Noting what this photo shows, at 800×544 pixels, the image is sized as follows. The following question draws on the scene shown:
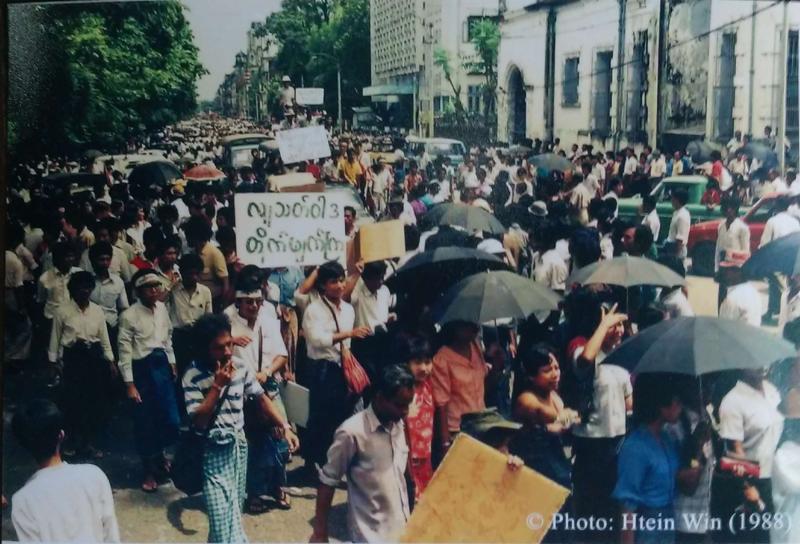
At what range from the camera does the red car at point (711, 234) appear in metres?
5.45

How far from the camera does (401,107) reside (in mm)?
6035

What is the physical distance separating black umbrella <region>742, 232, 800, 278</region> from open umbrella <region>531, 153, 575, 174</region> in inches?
47.0

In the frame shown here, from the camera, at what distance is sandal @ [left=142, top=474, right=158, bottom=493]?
5.61 m

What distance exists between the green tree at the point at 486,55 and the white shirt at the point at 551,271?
38.4 inches

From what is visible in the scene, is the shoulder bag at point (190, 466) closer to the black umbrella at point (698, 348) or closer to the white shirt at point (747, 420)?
the black umbrella at point (698, 348)

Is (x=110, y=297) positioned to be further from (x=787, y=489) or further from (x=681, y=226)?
(x=787, y=489)

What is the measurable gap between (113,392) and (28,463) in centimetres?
63

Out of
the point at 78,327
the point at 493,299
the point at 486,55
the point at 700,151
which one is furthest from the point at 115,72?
the point at 700,151

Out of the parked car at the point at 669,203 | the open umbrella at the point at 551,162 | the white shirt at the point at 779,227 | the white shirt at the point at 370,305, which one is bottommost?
the white shirt at the point at 370,305

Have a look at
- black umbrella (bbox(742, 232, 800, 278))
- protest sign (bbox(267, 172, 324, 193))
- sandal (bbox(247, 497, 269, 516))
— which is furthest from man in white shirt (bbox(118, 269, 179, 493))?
black umbrella (bbox(742, 232, 800, 278))

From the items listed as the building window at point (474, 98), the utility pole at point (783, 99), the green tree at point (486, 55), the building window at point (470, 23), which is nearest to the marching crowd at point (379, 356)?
the utility pole at point (783, 99)

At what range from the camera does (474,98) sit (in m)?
5.88

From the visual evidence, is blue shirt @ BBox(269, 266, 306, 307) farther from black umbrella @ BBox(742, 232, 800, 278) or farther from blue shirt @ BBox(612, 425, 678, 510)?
black umbrella @ BBox(742, 232, 800, 278)

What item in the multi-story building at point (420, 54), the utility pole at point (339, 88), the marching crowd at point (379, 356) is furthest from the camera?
the utility pole at point (339, 88)
